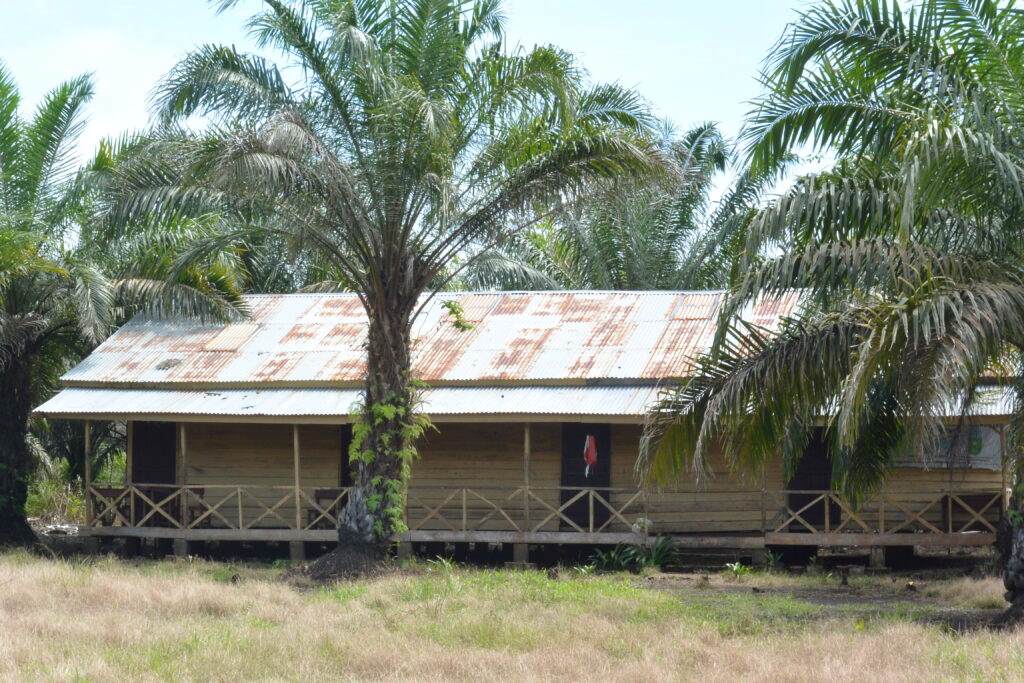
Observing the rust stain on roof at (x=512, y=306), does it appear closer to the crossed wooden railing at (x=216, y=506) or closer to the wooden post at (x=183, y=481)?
the crossed wooden railing at (x=216, y=506)

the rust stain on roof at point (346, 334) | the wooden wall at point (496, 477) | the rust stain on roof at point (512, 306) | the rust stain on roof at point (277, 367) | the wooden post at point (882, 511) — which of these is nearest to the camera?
the wooden post at point (882, 511)

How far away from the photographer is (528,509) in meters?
18.1

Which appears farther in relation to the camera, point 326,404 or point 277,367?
point 277,367

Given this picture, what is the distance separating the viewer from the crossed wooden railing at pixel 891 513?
666 inches

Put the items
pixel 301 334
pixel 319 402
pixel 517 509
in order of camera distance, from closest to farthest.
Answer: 1. pixel 319 402
2. pixel 517 509
3. pixel 301 334

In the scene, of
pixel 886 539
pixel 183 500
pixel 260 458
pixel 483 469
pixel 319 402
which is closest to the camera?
pixel 886 539

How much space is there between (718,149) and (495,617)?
18.5 metres

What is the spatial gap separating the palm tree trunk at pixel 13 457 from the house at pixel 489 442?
0.92 m

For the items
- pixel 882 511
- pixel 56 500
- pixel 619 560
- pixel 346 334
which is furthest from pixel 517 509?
pixel 56 500

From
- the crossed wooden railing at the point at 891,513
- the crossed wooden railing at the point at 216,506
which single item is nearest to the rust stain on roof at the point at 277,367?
the crossed wooden railing at the point at 216,506

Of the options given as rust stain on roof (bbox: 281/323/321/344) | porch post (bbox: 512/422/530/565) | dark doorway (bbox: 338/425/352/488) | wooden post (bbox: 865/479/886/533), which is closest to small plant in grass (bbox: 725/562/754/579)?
wooden post (bbox: 865/479/886/533)

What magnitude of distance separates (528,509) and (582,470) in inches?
43.5

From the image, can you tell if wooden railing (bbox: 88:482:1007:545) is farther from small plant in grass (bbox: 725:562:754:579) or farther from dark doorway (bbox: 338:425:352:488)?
small plant in grass (bbox: 725:562:754:579)

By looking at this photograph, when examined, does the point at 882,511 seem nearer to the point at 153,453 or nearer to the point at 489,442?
the point at 489,442
